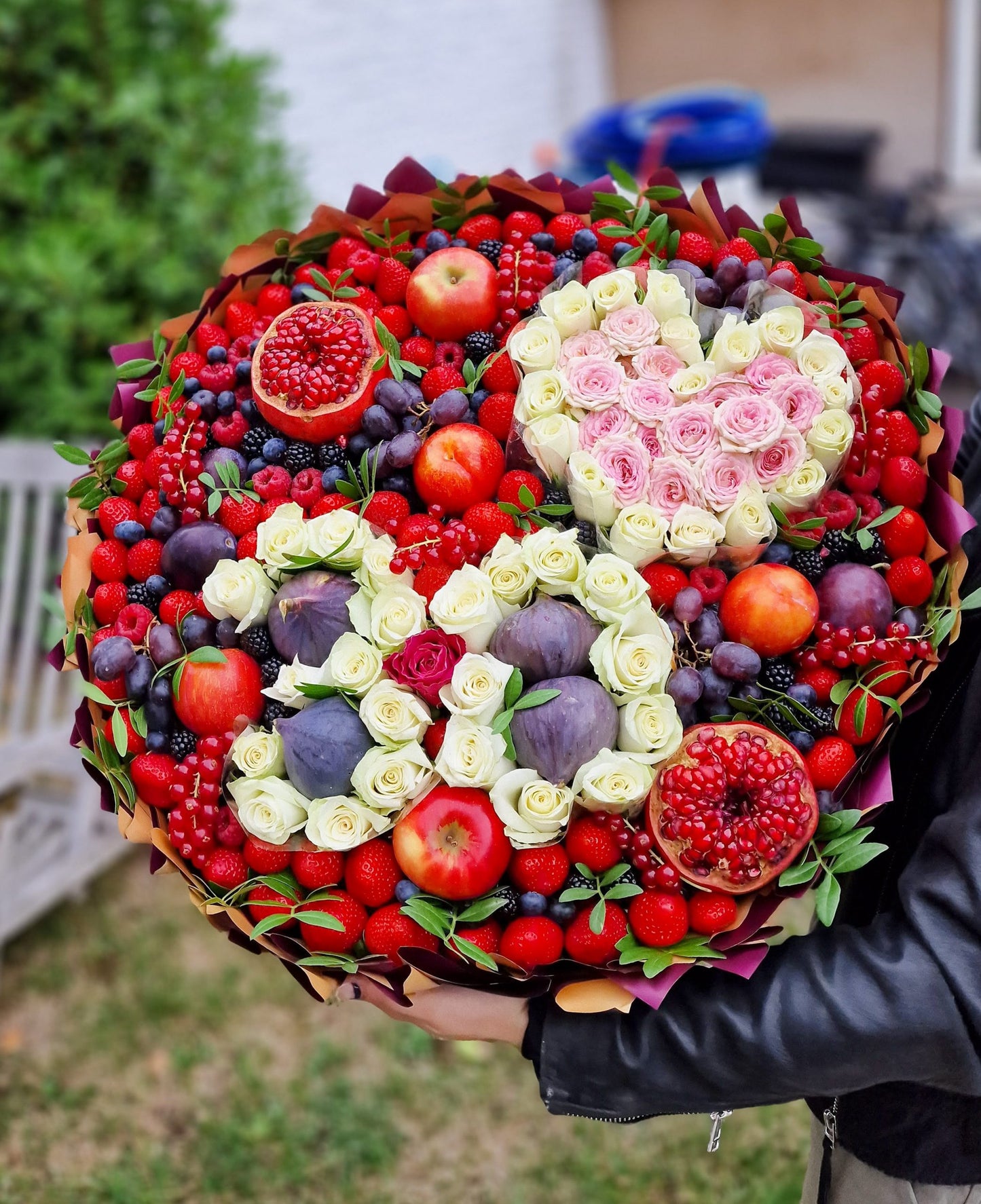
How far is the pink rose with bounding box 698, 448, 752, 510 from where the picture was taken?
4.08 feet

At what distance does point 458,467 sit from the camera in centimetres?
128

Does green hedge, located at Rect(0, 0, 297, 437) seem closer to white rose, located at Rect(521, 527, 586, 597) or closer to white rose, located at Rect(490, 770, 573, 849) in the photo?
white rose, located at Rect(521, 527, 586, 597)

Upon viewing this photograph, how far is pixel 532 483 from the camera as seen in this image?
4.26 ft

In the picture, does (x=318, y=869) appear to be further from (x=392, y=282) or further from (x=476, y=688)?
(x=392, y=282)

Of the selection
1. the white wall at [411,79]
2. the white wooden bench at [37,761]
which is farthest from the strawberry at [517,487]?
the white wall at [411,79]

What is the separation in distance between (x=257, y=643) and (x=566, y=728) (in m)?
0.42

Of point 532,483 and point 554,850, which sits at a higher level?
point 532,483

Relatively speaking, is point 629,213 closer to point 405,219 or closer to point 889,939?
point 405,219

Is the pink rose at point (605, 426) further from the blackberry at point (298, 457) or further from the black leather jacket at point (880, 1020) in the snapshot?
the black leather jacket at point (880, 1020)

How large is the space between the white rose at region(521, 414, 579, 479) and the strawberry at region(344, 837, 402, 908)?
529 mm

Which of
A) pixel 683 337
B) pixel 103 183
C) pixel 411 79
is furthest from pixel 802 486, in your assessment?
pixel 411 79

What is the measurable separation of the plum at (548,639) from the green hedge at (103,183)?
2739mm

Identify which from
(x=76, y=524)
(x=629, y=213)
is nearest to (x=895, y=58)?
(x=629, y=213)

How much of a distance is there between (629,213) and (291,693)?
829 mm
